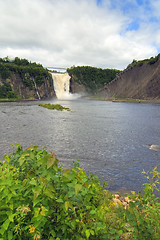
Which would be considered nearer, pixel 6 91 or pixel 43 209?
pixel 43 209

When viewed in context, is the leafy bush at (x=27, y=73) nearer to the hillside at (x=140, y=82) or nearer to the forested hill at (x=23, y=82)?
the forested hill at (x=23, y=82)

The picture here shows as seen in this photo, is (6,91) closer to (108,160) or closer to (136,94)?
(136,94)

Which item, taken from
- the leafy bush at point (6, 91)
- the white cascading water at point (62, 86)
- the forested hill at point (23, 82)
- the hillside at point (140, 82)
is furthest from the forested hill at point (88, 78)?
the leafy bush at point (6, 91)

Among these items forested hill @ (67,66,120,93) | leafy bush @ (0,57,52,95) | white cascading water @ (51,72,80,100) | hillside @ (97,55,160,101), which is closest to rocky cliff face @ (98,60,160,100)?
hillside @ (97,55,160,101)

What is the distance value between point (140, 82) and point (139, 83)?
88cm

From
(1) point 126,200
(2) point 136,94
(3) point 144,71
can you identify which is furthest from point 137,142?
(3) point 144,71

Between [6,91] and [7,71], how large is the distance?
19093mm

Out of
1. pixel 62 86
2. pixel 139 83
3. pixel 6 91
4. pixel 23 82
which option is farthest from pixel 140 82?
pixel 6 91

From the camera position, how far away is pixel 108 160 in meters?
12.6

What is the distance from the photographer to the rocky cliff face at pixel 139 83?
88.0 meters

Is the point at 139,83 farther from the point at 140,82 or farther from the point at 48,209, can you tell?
the point at 48,209

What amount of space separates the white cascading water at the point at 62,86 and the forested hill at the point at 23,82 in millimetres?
7978

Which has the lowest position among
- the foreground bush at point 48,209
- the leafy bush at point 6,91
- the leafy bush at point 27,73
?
the foreground bush at point 48,209

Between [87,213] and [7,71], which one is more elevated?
[7,71]
